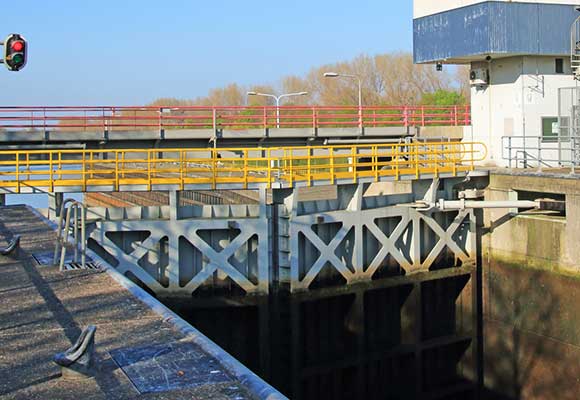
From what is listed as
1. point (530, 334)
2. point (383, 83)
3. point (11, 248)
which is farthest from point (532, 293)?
point (383, 83)

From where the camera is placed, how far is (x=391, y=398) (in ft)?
63.0

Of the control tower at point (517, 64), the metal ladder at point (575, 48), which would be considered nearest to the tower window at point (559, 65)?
the control tower at point (517, 64)

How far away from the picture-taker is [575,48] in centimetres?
2133

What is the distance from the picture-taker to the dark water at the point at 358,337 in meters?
18.2

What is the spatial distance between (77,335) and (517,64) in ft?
52.4

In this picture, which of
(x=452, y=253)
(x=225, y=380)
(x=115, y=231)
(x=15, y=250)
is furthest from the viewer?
(x=452, y=253)

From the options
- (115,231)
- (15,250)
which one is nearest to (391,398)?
(115,231)

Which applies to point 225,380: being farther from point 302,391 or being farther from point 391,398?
point 391,398

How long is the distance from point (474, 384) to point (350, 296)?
3901mm

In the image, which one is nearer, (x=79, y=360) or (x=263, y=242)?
(x=79, y=360)

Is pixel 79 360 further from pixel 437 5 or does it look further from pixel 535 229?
pixel 437 5

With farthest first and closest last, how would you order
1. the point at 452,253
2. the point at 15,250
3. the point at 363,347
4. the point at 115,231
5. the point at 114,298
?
the point at 452,253, the point at 363,347, the point at 115,231, the point at 15,250, the point at 114,298

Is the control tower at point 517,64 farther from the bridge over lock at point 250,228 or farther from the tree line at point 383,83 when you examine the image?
the tree line at point 383,83

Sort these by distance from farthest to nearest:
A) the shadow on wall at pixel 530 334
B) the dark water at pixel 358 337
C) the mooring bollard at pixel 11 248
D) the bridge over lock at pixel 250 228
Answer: the dark water at pixel 358 337, the shadow on wall at pixel 530 334, the bridge over lock at pixel 250 228, the mooring bollard at pixel 11 248
